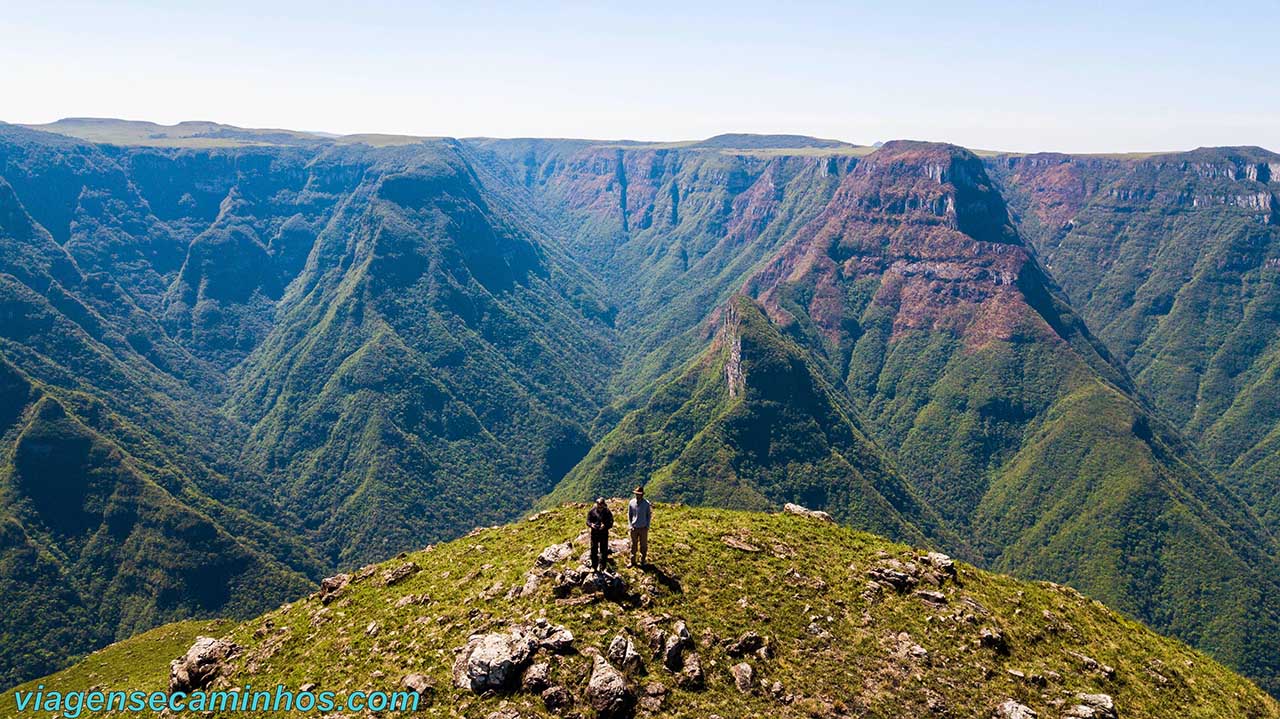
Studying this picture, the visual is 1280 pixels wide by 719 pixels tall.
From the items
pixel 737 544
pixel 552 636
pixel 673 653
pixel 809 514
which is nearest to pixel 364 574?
pixel 552 636

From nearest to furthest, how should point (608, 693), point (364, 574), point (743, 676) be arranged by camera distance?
1. point (608, 693)
2. point (743, 676)
3. point (364, 574)

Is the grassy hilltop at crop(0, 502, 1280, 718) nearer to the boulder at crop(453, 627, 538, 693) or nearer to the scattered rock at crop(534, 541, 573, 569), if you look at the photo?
the scattered rock at crop(534, 541, 573, 569)

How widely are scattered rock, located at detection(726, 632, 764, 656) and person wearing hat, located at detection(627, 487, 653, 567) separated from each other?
7364 millimetres

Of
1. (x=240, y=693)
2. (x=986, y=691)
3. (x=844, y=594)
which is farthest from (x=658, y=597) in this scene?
(x=240, y=693)

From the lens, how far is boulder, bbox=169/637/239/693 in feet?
133

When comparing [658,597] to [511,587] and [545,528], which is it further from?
[545,528]

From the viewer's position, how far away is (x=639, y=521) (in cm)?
3875

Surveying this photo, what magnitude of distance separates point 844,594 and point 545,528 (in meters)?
25.3

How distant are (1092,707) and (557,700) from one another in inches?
1171

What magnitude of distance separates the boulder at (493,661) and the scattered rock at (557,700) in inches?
82.4

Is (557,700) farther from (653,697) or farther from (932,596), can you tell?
(932,596)

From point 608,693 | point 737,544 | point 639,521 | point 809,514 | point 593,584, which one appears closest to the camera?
point 608,693

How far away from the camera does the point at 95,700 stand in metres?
44.0

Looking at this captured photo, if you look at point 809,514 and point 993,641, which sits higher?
point 993,641
